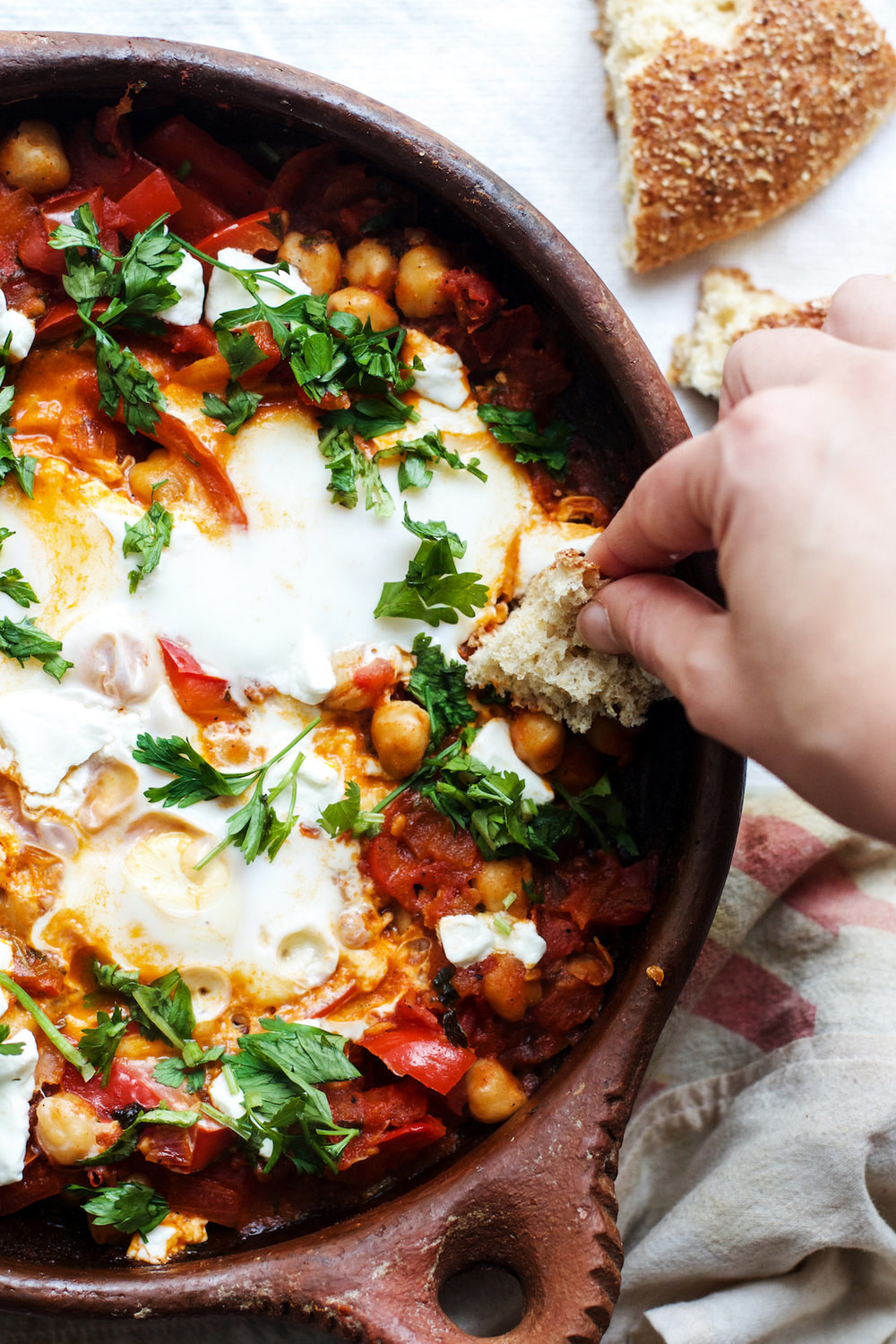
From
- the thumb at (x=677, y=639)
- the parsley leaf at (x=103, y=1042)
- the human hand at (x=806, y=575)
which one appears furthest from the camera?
the parsley leaf at (x=103, y=1042)

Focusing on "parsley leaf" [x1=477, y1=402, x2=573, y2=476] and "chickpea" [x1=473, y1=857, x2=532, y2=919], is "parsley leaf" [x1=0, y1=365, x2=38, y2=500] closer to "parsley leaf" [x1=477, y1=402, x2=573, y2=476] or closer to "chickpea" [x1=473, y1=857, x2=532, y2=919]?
"parsley leaf" [x1=477, y1=402, x2=573, y2=476]

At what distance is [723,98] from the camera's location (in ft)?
9.25

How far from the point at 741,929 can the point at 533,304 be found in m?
1.66

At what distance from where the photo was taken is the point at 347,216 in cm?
253

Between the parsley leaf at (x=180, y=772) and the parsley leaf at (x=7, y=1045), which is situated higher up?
the parsley leaf at (x=180, y=772)

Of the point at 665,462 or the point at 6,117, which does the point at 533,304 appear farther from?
the point at 6,117

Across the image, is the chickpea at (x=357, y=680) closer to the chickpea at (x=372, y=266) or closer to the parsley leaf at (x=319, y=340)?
the parsley leaf at (x=319, y=340)

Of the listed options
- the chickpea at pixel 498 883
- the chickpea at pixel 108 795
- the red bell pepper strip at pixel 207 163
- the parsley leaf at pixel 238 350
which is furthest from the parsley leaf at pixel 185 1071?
the red bell pepper strip at pixel 207 163

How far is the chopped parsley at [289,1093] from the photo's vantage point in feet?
7.59

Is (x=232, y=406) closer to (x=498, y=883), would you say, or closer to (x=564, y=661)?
(x=564, y=661)

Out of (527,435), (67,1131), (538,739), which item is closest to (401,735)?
(538,739)

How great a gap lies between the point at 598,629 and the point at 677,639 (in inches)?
15.9

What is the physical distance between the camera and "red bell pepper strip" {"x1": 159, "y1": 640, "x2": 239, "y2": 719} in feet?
7.77

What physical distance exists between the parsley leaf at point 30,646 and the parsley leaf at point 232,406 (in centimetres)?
60
